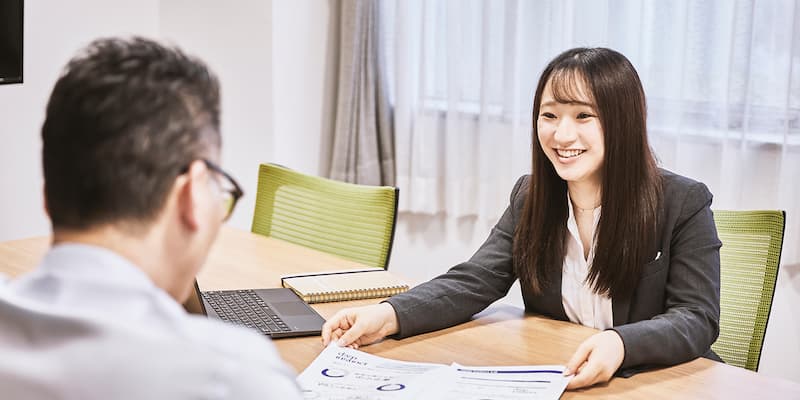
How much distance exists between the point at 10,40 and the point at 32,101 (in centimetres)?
65

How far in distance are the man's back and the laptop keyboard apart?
1049 millimetres

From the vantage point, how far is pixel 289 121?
4.09m

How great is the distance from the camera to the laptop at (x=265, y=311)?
1.92 meters

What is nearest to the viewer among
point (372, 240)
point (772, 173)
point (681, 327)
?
point (681, 327)

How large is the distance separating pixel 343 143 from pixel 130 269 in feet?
10.6

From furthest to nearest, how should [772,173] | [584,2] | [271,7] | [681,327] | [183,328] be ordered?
[271,7]
[584,2]
[772,173]
[681,327]
[183,328]

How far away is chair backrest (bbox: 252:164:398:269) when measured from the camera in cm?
268

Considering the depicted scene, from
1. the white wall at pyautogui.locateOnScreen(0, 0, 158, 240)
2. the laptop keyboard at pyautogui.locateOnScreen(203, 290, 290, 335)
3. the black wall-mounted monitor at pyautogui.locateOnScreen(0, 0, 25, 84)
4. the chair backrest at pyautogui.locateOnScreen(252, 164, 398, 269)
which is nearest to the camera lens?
the laptop keyboard at pyautogui.locateOnScreen(203, 290, 290, 335)

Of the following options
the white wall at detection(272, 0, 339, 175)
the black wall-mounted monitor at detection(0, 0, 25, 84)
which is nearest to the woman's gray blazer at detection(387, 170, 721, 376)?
the black wall-mounted monitor at detection(0, 0, 25, 84)

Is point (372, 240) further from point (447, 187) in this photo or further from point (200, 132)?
point (200, 132)

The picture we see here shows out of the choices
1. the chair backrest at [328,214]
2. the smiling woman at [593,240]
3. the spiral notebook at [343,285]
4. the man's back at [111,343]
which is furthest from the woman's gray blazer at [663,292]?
the man's back at [111,343]

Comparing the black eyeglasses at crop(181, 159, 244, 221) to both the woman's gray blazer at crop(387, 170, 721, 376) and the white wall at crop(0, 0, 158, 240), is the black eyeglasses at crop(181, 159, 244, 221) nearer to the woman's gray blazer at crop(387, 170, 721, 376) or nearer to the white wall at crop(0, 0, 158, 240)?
the woman's gray blazer at crop(387, 170, 721, 376)

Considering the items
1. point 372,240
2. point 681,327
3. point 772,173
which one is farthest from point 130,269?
point 772,173

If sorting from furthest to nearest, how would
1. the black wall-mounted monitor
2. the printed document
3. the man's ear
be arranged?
the black wall-mounted monitor → the printed document → the man's ear
